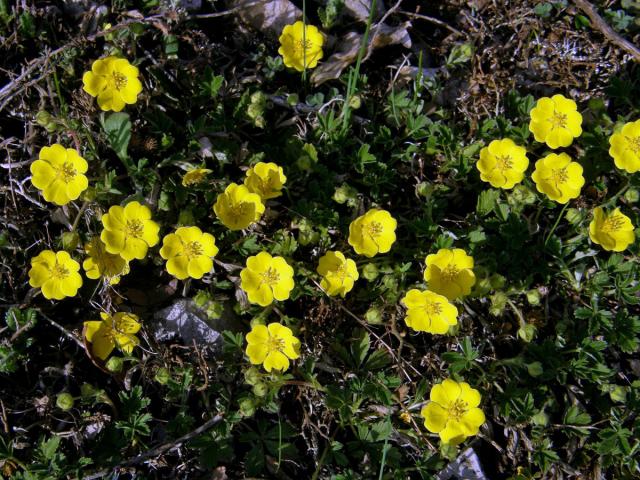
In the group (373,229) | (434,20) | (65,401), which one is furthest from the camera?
(434,20)

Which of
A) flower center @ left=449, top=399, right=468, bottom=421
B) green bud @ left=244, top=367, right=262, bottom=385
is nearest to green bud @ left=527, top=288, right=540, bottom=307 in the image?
flower center @ left=449, top=399, right=468, bottom=421

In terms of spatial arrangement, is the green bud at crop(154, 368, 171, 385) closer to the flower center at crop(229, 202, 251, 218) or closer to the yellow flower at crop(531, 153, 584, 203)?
the flower center at crop(229, 202, 251, 218)

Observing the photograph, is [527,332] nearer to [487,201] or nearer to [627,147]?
[487,201]

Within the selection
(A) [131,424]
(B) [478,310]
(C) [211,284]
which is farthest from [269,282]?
(B) [478,310]

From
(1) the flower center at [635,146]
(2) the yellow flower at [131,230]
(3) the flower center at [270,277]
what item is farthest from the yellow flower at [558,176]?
(2) the yellow flower at [131,230]

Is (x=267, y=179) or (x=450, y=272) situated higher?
(x=267, y=179)

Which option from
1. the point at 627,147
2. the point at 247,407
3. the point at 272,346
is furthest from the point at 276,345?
the point at 627,147
